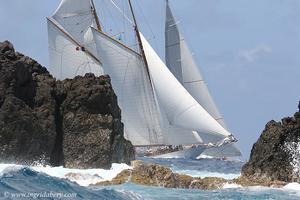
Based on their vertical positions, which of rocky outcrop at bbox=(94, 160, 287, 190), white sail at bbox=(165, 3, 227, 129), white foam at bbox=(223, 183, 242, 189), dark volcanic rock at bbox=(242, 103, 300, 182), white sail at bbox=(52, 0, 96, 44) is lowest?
white foam at bbox=(223, 183, 242, 189)

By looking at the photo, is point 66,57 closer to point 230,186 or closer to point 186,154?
point 186,154

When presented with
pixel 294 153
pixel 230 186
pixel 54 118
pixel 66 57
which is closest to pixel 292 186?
pixel 230 186

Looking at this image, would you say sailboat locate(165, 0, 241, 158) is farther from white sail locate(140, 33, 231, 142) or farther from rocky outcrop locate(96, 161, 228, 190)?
rocky outcrop locate(96, 161, 228, 190)

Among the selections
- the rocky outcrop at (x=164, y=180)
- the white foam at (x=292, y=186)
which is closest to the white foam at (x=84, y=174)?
the rocky outcrop at (x=164, y=180)

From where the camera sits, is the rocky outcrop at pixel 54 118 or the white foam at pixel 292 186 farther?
the rocky outcrop at pixel 54 118

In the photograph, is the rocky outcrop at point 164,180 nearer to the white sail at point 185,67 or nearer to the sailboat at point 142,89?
the sailboat at point 142,89

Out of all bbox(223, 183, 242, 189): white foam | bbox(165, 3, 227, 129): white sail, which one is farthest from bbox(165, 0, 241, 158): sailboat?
bbox(223, 183, 242, 189): white foam

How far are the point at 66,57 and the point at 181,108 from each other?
1547cm

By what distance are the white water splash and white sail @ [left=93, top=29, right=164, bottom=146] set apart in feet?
87.1

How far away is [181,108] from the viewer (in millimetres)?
55594

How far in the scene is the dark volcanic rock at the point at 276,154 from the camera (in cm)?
3130

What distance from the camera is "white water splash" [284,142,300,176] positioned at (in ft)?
102

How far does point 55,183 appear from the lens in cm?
2142

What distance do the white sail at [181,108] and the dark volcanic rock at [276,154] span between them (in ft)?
68.1
